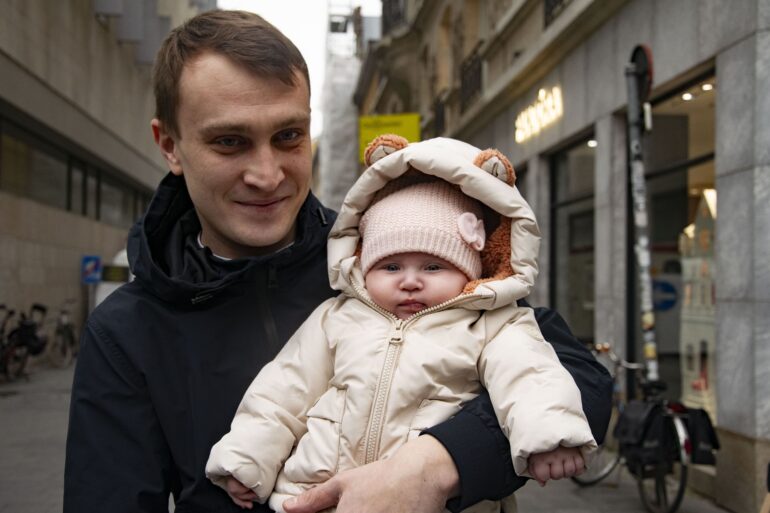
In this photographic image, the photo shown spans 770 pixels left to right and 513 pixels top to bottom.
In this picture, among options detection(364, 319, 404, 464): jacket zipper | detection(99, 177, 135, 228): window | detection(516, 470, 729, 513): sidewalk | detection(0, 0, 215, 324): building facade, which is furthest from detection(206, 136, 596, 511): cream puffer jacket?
detection(99, 177, 135, 228): window

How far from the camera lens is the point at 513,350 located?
2.05m

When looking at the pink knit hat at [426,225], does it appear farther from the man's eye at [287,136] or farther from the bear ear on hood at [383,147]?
the man's eye at [287,136]

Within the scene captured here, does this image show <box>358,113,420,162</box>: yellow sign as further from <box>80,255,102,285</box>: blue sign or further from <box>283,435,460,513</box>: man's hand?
<box>283,435,460,513</box>: man's hand

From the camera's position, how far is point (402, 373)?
6.85ft

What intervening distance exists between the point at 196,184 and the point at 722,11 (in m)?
5.80

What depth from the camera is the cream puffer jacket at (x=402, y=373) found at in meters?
1.99

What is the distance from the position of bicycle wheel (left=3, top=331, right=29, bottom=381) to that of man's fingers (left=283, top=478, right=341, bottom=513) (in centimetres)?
1431

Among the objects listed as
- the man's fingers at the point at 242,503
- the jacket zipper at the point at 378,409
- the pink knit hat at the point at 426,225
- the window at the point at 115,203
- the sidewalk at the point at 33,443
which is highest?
the window at the point at 115,203

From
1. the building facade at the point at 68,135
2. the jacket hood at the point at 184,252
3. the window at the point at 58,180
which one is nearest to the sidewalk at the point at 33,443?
the building facade at the point at 68,135

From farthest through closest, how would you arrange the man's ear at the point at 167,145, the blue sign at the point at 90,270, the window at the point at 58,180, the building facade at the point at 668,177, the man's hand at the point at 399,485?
the blue sign at the point at 90,270 → the window at the point at 58,180 → the building facade at the point at 668,177 → the man's ear at the point at 167,145 → the man's hand at the point at 399,485

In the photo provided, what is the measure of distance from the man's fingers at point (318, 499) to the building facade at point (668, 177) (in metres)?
5.05

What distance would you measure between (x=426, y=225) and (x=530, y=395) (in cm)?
57

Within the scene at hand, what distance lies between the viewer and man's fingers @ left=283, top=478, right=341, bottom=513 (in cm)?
190

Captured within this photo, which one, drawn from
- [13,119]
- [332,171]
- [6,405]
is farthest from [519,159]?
[332,171]
